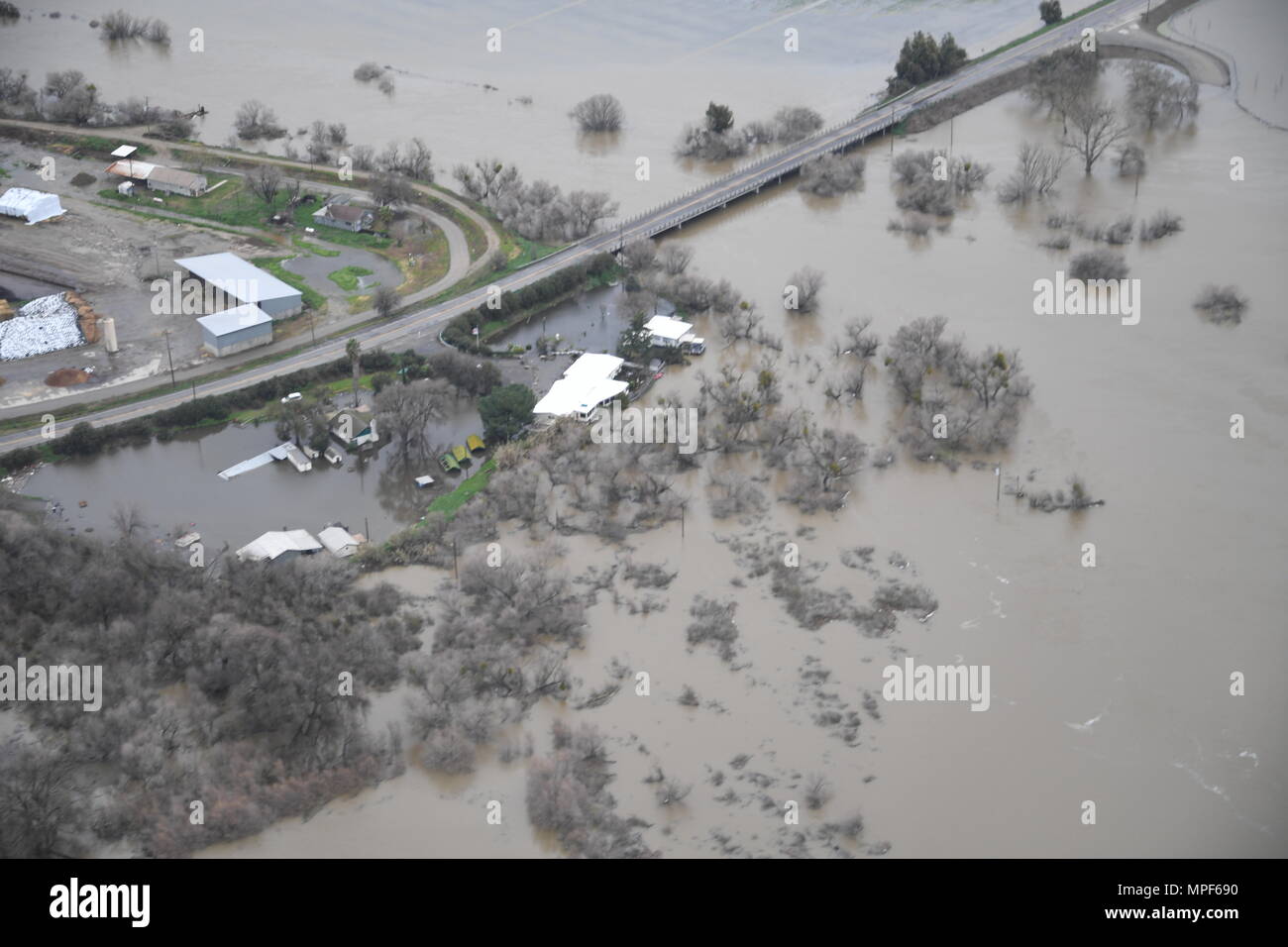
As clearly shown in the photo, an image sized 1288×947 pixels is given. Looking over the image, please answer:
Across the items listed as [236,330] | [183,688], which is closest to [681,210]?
[236,330]

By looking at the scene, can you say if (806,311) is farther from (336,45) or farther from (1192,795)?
(336,45)

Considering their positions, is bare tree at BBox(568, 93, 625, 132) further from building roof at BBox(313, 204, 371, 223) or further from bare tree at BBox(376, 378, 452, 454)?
bare tree at BBox(376, 378, 452, 454)

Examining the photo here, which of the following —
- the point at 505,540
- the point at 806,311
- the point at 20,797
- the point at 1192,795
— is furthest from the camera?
the point at 806,311

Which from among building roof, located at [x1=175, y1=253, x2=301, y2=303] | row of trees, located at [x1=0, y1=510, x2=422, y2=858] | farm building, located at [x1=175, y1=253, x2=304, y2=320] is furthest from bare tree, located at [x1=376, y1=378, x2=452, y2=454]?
building roof, located at [x1=175, y1=253, x2=301, y2=303]

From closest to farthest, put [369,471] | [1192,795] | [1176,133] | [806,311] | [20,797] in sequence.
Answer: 1. [20,797]
2. [1192,795]
3. [369,471]
4. [806,311]
5. [1176,133]

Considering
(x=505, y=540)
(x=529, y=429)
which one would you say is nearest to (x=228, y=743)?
(x=505, y=540)
